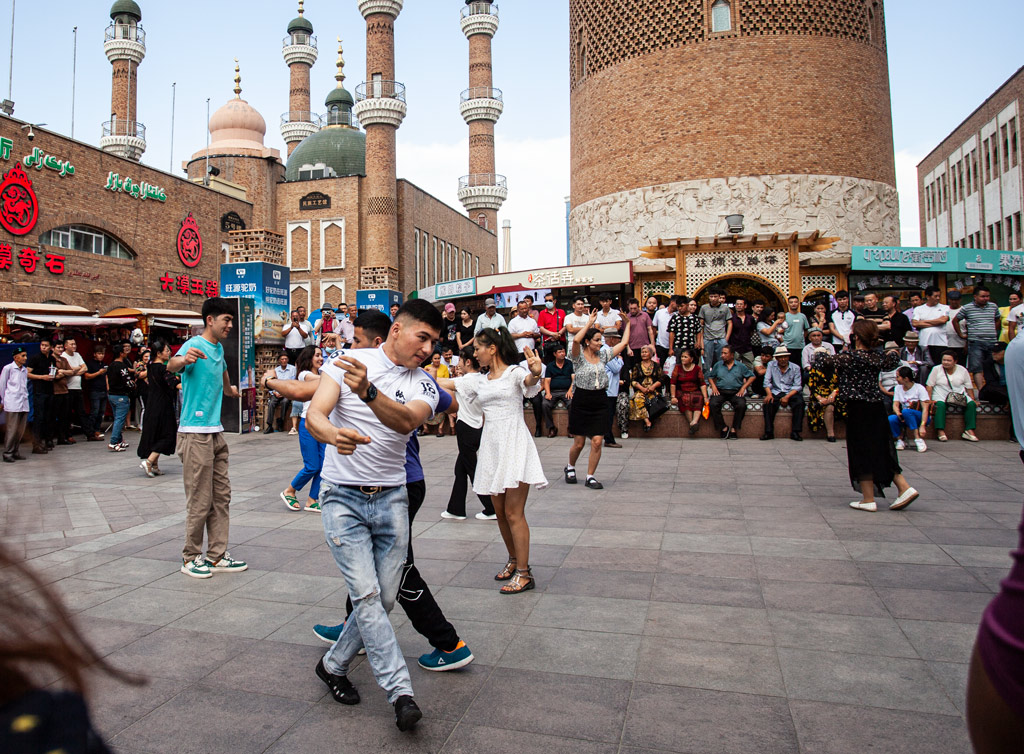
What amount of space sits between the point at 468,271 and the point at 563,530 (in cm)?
5220

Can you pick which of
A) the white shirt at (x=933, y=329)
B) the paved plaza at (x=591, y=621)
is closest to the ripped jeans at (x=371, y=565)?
the paved plaza at (x=591, y=621)

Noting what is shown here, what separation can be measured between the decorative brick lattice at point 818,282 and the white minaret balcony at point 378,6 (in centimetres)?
2995

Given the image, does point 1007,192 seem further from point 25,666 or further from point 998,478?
point 25,666

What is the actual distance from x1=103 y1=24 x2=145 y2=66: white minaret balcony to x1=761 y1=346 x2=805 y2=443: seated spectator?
4343 cm

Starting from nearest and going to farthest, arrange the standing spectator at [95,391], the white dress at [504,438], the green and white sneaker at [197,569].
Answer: the white dress at [504,438], the green and white sneaker at [197,569], the standing spectator at [95,391]

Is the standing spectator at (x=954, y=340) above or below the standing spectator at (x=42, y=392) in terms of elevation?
above

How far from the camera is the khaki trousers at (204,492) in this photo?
575 cm

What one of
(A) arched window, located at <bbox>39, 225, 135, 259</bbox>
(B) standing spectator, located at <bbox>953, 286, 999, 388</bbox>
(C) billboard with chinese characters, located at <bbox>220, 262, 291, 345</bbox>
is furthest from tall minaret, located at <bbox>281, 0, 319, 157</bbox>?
(B) standing spectator, located at <bbox>953, 286, 999, 388</bbox>

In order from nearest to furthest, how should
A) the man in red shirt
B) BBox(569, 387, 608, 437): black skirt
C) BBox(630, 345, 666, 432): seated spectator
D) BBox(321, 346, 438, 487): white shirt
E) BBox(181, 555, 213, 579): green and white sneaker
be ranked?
BBox(321, 346, 438, 487): white shirt → BBox(181, 555, 213, 579): green and white sneaker → BBox(569, 387, 608, 437): black skirt → BBox(630, 345, 666, 432): seated spectator → the man in red shirt

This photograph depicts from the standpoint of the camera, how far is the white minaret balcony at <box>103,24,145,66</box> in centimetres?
4284

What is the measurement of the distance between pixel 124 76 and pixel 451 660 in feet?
159

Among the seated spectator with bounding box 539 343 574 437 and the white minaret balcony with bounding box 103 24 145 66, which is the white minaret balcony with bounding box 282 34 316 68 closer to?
the white minaret balcony with bounding box 103 24 145 66

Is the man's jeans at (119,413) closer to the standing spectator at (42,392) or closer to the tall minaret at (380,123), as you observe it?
the standing spectator at (42,392)

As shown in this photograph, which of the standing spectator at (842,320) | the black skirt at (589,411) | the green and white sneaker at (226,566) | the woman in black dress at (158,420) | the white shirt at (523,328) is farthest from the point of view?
the white shirt at (523,328)
